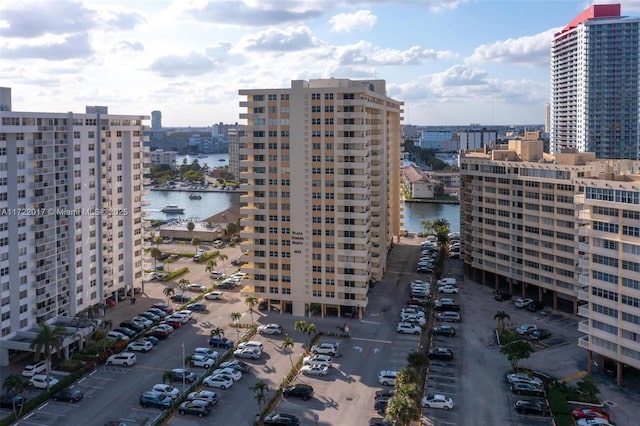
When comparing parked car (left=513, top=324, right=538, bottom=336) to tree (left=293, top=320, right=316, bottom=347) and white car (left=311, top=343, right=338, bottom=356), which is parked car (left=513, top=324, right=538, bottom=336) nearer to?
white car (left=311, top=343, right=338, bottom=356)

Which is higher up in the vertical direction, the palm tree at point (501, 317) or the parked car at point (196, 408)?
the palm tree at point (501, 317)

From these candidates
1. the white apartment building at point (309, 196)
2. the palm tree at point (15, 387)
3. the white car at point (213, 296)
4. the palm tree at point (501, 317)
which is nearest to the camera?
the palm tree at point (15, 387)

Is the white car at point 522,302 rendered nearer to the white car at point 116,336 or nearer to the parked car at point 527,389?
the parked car at point 527,389

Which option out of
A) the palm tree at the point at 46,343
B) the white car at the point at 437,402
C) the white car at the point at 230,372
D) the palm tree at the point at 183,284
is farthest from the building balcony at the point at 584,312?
the palm tree at the point at 183,284

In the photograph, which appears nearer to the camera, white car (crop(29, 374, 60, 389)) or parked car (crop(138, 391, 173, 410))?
parked car (crop(138, 391, 173, 410))

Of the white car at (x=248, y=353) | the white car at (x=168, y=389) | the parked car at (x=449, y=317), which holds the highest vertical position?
the parked car at (x=449, y=317)

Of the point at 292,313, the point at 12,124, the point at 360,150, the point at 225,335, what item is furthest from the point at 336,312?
the point at 12,124

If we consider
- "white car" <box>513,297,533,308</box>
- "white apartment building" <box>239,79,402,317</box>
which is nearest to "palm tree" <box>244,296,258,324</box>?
"white apartment building" <box>239,79,402,317</box>
